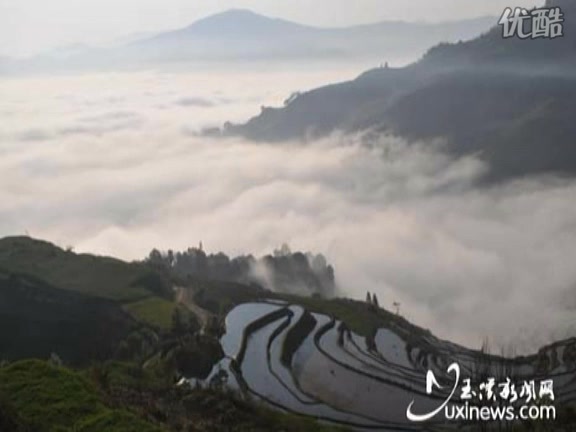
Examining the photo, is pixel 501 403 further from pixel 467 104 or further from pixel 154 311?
pixel 467 104

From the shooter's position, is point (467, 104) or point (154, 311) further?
point (467, 104)

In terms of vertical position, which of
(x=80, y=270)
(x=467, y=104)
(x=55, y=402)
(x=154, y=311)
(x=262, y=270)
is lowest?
(x=262, y=270)

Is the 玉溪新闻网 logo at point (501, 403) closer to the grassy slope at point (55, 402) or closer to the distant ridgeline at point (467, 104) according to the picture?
the grassy slope at point (55, 402)

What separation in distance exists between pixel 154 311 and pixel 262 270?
30.1 meters

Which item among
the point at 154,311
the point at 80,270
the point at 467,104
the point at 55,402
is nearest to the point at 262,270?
the point at 80,270

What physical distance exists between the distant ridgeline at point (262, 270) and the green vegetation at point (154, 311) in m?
20.4

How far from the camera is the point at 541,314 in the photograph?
8100cm

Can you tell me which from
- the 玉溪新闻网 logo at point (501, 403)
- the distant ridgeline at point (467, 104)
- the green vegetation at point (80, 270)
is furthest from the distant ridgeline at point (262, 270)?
the distant ridgeline at point (467, 104)

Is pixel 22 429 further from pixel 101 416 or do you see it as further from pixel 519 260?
pixel 519 260

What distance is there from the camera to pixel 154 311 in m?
40.2

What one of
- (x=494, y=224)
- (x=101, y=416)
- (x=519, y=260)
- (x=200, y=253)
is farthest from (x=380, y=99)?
(x=101, y=416)

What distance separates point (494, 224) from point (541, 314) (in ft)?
98.3

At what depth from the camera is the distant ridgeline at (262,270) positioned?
215 ft

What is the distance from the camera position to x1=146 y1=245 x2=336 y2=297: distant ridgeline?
65.4 meters
